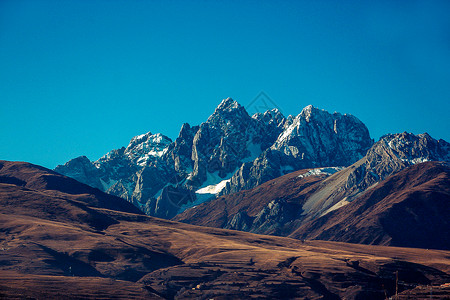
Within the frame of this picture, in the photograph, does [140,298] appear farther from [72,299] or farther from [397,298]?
[397,298]

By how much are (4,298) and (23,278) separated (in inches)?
1143

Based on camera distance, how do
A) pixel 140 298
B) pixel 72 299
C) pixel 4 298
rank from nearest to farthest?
pixel 4 298
pixel 72 299
pixel 140 298

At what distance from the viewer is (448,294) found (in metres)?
200

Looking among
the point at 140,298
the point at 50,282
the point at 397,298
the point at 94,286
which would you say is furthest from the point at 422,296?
the point at 50,282

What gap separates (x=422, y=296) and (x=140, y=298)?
104 m

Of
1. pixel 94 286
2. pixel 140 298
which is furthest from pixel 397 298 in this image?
pixel 94 286

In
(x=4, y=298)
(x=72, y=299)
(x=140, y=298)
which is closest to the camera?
(x=4, y=298)

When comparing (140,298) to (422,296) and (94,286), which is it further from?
(422,296)

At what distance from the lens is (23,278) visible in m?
197

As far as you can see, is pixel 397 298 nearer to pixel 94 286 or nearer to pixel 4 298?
pixel 94 286

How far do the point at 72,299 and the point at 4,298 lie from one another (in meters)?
22.8

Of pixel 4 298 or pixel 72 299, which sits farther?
pixel 72 299

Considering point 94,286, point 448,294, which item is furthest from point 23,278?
point 448,294

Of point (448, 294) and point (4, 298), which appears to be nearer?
point (4, 298)
